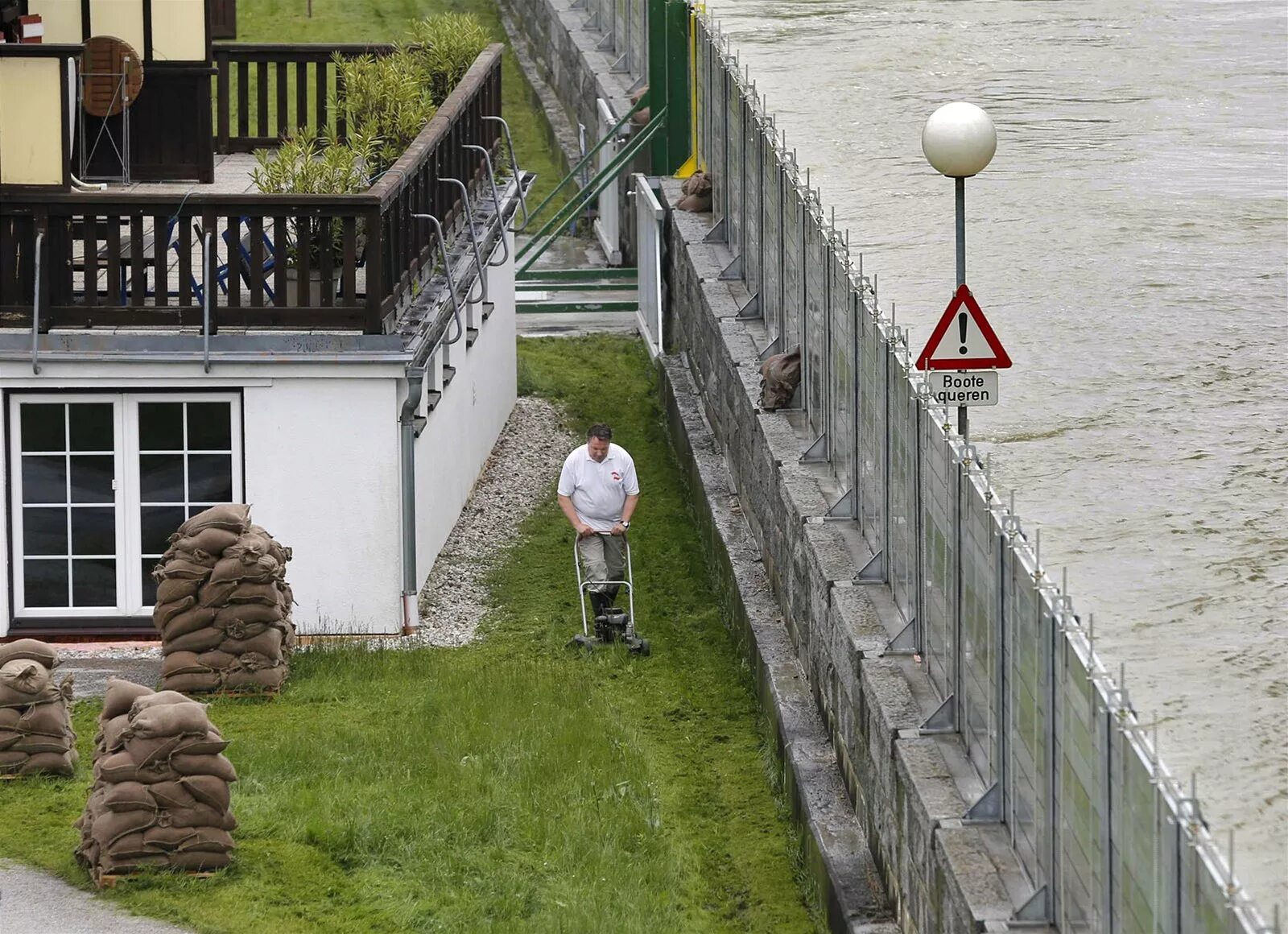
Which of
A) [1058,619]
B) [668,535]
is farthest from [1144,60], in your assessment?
[1058,619]

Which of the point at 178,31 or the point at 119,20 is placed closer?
the point at 119,20

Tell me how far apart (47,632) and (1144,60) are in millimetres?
15074

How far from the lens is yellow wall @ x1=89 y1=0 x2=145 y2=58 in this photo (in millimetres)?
19219

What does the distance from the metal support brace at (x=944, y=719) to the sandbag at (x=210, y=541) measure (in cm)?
480

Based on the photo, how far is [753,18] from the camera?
30.4 meters

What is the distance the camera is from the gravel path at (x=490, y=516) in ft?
51.7

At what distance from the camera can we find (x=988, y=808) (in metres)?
9.26

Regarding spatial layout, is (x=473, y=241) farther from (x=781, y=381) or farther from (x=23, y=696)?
(x=23, y=696)

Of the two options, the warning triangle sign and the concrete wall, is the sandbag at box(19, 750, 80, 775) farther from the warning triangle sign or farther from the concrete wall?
the warning triangle sign

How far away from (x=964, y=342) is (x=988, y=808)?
7.77 feet

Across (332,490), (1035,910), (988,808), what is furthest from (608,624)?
(1035,910)

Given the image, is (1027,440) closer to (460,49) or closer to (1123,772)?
(1123,772)

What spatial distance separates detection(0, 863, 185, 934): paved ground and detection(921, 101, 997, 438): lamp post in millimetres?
4174

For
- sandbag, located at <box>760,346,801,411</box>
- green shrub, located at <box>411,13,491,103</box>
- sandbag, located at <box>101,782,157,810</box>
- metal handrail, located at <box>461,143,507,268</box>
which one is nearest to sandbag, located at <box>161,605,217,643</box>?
sandbag, located at <box>101,782,157,810</box>
